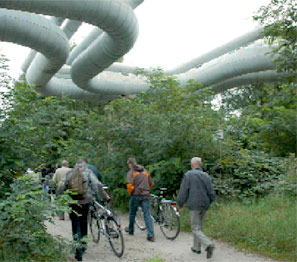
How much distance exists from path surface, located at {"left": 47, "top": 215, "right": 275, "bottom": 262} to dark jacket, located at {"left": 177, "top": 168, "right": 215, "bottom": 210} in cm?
88

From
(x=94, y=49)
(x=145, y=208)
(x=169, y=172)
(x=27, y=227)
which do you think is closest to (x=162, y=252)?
(x=145, y=208)

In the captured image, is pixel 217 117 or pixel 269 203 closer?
pixel 269 203

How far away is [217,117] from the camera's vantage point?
457 inches

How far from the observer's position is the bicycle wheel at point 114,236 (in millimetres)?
Answer: 6309

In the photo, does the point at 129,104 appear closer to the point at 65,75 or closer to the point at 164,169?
the point at 164,169

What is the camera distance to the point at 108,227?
661 centimetres

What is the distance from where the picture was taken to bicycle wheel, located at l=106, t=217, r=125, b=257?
631 cm

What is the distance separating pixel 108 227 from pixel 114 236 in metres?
0.25

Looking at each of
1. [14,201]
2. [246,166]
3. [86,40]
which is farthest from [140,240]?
[86,40]

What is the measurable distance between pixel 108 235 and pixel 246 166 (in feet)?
17.6

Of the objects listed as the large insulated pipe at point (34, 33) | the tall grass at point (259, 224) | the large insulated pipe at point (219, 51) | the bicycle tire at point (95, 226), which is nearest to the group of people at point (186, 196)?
the bicycle tire at point (95, 226)

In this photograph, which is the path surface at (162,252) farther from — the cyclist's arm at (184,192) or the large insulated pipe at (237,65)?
the large insulated pipe at (237,65)

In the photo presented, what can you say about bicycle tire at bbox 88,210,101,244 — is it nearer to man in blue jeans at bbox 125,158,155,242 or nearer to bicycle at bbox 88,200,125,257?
bicycle at bbox 88,200,125,257

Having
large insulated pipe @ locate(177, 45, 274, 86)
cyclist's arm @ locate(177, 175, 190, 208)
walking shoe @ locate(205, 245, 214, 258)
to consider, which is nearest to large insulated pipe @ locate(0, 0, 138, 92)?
cyclist's arm @ locate(177, 175, 190, 208)
